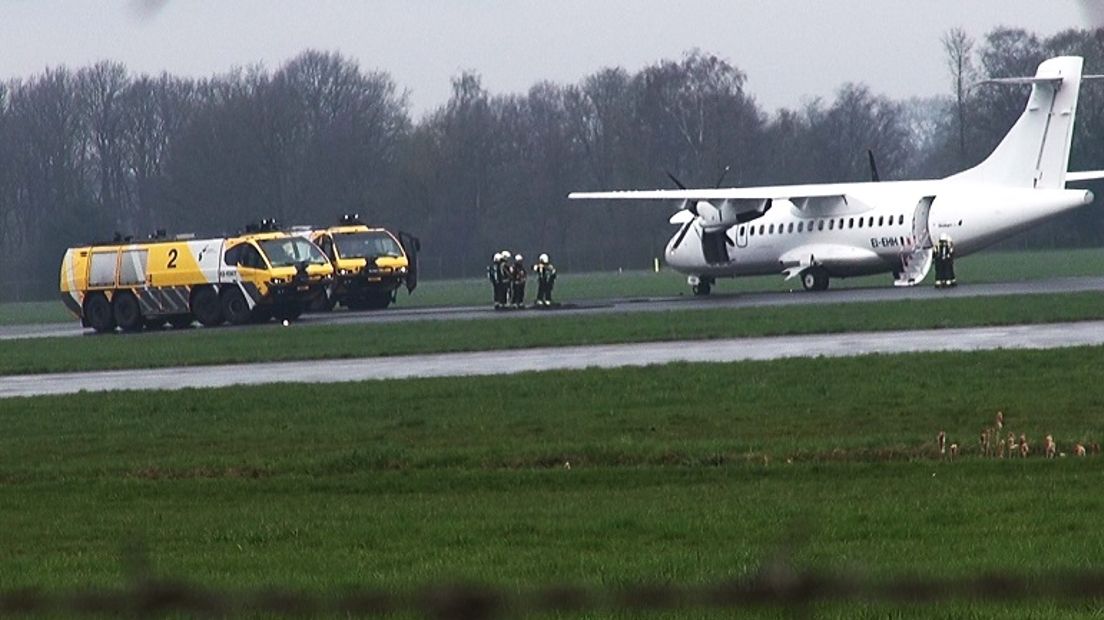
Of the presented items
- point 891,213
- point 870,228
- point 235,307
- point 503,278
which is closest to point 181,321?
point 235,307

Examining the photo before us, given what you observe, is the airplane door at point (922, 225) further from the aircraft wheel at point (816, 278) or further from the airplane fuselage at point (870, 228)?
the aircraft wheel at point (816, 278)

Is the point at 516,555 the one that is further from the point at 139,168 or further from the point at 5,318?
the point at 5,318

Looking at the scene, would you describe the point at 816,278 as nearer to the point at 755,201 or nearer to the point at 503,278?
the point at 755,201

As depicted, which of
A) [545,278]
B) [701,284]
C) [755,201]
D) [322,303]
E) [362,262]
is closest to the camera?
[545,278]

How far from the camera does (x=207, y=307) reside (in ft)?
191

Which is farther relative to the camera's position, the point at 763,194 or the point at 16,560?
the point at 763,194

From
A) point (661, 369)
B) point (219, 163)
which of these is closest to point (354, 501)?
point (661, 369)

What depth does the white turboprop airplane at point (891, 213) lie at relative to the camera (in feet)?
182

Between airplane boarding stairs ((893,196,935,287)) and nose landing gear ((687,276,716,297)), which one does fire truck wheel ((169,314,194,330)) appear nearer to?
nose landing gear ((687,276,716,297))

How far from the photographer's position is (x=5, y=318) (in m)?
78.2

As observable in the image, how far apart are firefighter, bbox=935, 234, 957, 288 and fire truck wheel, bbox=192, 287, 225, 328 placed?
64.1 ft

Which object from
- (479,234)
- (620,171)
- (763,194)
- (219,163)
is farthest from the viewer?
(479,234)

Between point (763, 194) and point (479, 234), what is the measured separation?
5651cm

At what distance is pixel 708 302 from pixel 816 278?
229 inches
